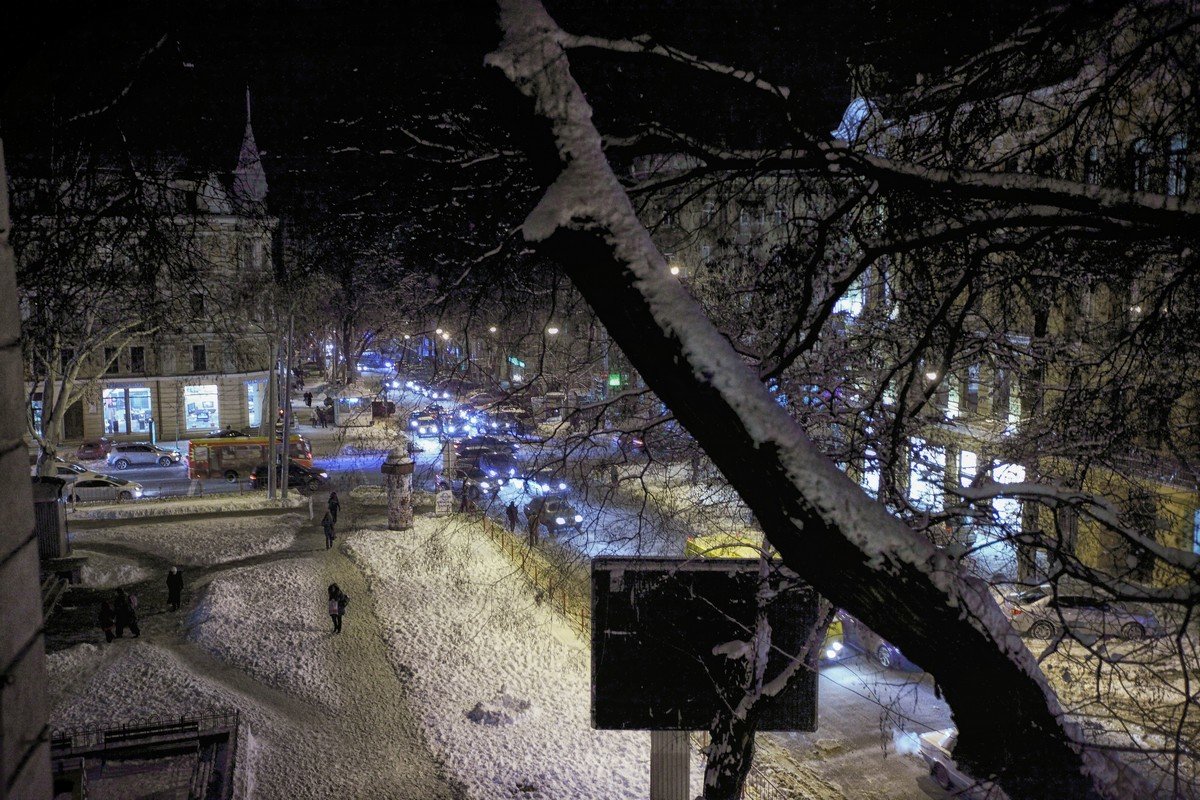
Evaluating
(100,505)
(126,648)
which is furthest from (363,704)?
(100,505)

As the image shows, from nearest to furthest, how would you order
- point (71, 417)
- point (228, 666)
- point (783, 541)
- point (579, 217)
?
point (579, 217)
point (783, 541)
point (228, 666)
point (71, 417)

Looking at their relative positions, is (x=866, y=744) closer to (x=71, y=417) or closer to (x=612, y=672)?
(x=612, y=672)

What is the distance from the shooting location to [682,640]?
816 centimetres

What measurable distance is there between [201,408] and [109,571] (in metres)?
23.3

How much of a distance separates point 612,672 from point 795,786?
5477mm

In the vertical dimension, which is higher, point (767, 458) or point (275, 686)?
point (767, 458)

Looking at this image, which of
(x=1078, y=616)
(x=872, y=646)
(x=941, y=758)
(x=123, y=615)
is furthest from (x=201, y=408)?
(x=1078, y=616)

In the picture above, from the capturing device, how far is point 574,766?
39.2ft

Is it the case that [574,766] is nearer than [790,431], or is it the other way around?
[790,431]

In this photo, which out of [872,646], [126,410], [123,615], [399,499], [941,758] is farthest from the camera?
[126,410]

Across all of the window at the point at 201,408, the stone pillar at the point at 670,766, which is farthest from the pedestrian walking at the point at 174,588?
the window at the point at 201,408

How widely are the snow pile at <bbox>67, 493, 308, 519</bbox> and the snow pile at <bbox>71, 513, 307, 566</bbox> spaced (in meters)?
1.73

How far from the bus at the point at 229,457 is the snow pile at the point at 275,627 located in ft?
45.6

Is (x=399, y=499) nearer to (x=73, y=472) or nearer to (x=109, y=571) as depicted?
(x=109, y=571)
